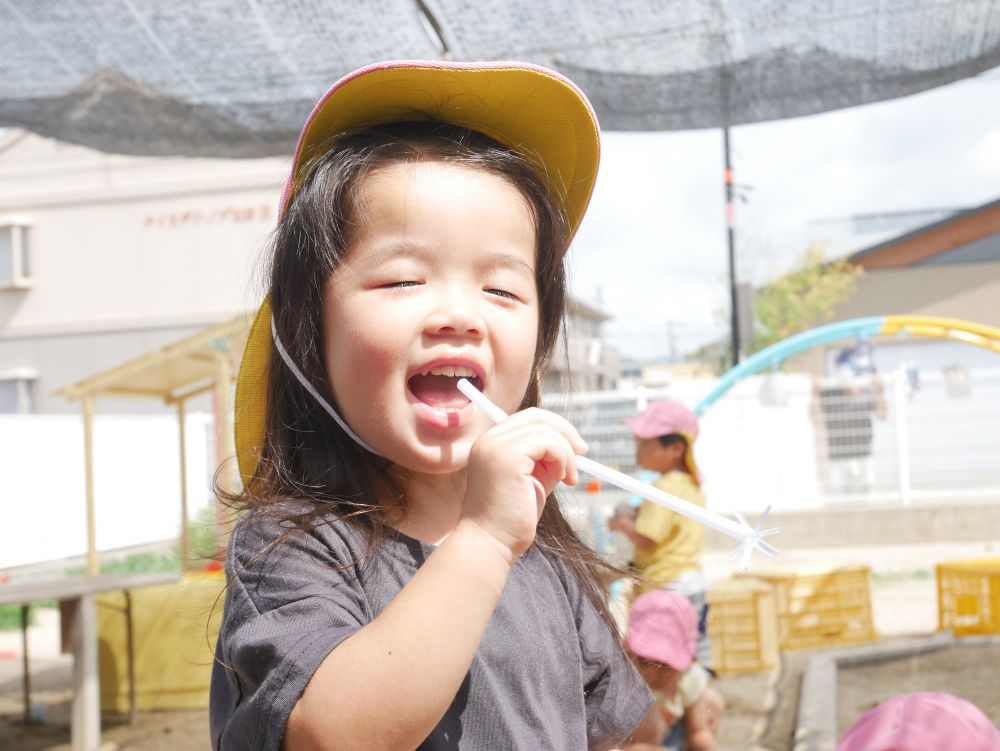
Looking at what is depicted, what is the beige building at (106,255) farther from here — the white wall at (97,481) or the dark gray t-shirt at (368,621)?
the dark gray t-shirt at (368,621)

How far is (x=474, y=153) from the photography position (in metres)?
1.22

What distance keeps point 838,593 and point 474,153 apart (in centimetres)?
555

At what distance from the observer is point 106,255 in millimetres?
17500

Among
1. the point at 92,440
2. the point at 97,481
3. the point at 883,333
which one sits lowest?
the point at 97,481

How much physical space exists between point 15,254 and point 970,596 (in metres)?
16.2

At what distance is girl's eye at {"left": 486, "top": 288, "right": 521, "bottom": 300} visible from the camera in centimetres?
112

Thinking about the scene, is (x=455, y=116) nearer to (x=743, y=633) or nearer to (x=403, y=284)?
(x=403, y=284)

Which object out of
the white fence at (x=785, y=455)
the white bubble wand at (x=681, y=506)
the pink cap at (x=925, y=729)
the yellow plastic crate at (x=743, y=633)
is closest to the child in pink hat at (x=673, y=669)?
the pink cap at (x=925, y=729)

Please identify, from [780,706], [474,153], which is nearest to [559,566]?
[474,153]

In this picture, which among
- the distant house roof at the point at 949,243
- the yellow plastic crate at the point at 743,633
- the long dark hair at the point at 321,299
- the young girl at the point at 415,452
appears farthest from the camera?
the distant house roof at the point at 949,243

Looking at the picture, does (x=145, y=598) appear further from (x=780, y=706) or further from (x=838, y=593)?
(x=838, y=593)

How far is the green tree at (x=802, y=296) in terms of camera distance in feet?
68.1

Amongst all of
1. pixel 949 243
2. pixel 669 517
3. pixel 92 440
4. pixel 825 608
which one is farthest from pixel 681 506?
pixel 949 243

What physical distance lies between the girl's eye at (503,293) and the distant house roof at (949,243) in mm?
16242
